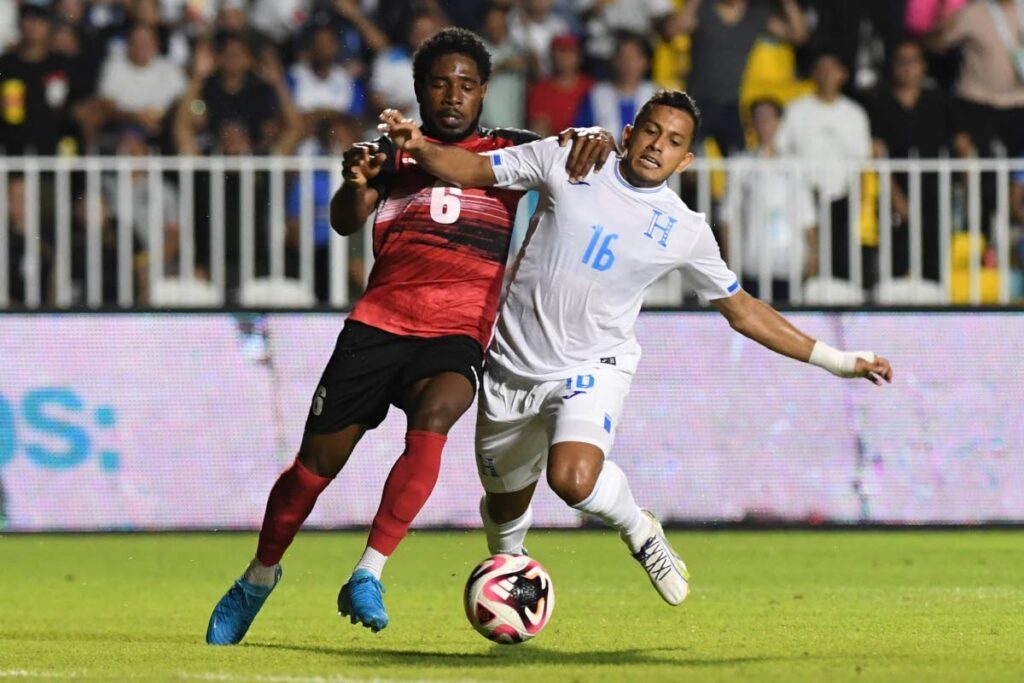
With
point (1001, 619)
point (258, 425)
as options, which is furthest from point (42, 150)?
point (1001, 619)

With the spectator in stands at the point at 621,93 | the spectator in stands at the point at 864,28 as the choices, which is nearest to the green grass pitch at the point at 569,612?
the spectator in stands at the point at 621,93

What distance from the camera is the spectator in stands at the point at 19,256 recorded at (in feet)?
42.3

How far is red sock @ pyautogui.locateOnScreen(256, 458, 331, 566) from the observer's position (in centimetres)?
756

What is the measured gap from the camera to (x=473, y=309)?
775 cm

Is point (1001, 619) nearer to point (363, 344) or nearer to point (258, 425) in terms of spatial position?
point (363, 344)

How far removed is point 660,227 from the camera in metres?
7.69

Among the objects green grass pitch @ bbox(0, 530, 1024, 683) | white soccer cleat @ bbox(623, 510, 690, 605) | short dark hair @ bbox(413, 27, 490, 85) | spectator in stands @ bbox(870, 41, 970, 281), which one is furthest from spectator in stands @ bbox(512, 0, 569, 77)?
white soccer cleat @ bbox(623, 510, 690, 605)

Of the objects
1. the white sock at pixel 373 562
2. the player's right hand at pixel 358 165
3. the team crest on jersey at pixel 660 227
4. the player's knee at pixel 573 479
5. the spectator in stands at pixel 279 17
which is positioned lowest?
the white sock at pixel 373 562

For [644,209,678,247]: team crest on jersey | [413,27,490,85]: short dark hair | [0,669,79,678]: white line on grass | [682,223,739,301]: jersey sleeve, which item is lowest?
[0,669,79,678]: white line on grass

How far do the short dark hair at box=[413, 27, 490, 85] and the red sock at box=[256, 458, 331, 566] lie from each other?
1.60 meters

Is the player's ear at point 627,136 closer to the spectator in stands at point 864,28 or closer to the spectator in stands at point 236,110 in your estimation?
the spectator in stands at point 236,110

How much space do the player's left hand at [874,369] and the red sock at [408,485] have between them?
5.43 ft

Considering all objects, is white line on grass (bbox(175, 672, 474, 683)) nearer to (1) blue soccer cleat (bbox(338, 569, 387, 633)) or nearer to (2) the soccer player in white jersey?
(1) blue soccer cleat (bbox(338, 569, 387, 633))

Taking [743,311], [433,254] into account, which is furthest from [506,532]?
[743,311]
